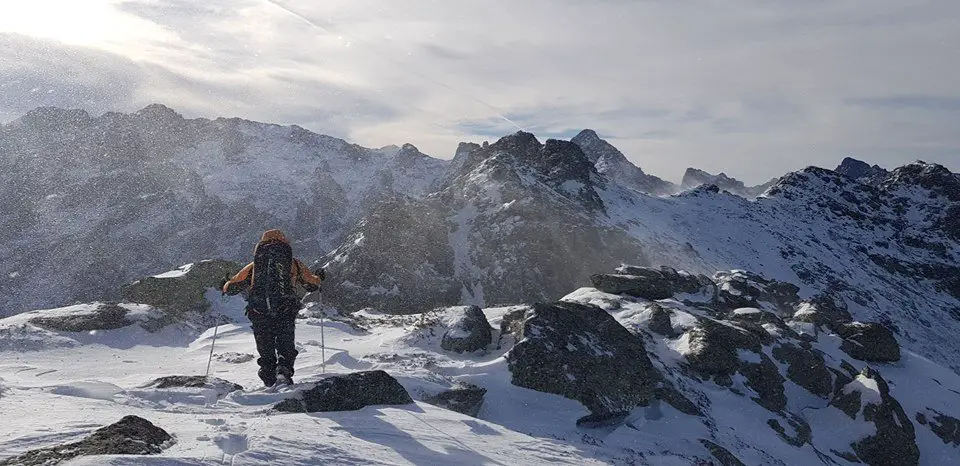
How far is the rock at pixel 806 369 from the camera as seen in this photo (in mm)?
20484

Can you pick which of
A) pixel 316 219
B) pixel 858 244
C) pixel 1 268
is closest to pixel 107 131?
pixel 1 268

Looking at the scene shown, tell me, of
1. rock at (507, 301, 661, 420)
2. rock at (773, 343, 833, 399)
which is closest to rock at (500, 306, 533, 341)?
rock at (507, 301, 661, 420)

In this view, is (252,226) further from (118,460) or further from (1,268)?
(118,460)

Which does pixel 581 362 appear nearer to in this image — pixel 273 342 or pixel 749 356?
pixel 273 342

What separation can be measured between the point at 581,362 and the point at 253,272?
8720 millimetres

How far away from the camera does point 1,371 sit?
38.9 feet

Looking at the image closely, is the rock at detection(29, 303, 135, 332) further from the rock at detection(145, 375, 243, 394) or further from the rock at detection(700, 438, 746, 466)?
the rock at detection(700, 438, 746, 466)

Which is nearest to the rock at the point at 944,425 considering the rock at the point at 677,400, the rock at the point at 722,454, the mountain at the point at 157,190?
the rock at the point at 677,400

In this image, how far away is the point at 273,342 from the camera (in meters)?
10.6

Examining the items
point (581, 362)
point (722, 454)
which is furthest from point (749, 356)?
point (581, 362)

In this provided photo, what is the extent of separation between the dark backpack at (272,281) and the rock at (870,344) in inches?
976

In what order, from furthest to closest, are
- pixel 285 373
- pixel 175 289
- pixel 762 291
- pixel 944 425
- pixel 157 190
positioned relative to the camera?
pixel 157 190 < pixel 762 291 < pixel 175 289 < pixel 944 425 < pixel 285 373

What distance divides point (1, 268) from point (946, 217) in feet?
666

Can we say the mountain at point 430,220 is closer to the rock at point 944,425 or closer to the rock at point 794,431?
the rock at point 794,431
